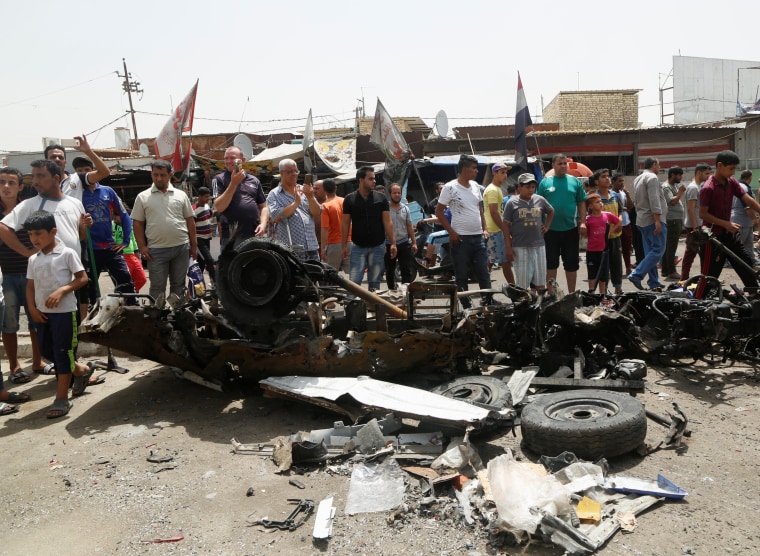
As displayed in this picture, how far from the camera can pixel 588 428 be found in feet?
12.2

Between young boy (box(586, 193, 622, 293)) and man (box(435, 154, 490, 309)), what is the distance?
1.97m

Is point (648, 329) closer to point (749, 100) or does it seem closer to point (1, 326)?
point (1, 326)

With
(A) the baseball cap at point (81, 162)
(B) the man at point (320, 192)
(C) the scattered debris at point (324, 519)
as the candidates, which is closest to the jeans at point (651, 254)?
(B) the man at point (320, 192)

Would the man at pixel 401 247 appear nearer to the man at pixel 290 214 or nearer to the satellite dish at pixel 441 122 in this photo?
the man at pixel 290 214

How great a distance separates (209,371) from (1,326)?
94.7 inches

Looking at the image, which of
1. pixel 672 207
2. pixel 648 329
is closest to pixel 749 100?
pixel 672 207

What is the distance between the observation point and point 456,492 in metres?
3.43

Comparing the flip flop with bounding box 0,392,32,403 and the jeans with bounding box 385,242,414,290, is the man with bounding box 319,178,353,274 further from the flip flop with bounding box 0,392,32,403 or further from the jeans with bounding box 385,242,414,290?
the flip flop with bounding box 0,392,32,403

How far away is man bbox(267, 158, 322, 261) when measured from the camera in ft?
21.1

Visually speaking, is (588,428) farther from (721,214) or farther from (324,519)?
(721,214)

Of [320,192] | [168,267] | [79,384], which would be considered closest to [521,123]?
[320,192]

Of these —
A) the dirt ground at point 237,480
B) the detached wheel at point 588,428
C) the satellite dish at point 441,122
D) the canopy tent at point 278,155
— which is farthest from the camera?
the satellite dish at point 441,122

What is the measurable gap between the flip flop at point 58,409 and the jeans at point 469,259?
442 cm

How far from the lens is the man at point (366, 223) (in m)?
7.43
